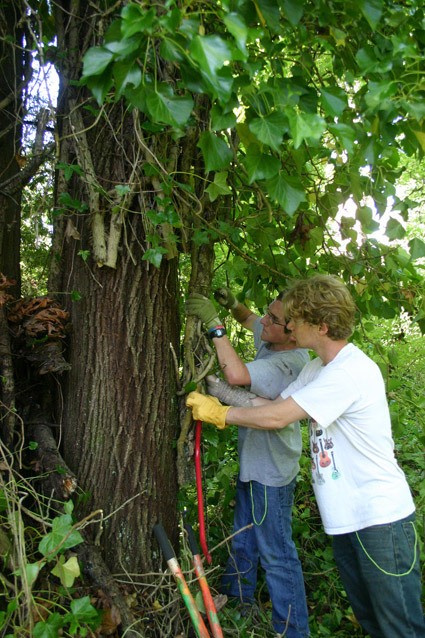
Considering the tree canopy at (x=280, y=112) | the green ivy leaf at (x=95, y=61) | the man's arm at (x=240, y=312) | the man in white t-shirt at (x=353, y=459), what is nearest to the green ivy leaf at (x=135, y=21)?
the tree canopy at (x=280, y=112)

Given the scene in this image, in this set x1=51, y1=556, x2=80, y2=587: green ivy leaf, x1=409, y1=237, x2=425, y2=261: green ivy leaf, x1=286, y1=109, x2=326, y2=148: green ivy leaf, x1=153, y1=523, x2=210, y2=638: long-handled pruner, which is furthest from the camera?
x1=409, y1=237, x2=425, y2=261: green ivy leaf

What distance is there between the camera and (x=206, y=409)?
90.0 inches

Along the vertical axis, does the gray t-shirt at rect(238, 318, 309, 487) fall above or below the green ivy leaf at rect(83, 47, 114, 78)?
below

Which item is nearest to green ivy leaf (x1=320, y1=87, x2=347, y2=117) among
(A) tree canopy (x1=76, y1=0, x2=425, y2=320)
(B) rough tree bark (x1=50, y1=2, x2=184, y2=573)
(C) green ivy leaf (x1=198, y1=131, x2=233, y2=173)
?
(A) tree canopy (x1=76, y1=0, x2=425, y2=320)

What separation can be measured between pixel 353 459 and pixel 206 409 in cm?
63

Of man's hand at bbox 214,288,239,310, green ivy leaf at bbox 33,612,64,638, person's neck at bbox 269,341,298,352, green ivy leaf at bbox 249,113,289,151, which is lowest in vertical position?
green ivy leaf at bbox 33,612,64,638

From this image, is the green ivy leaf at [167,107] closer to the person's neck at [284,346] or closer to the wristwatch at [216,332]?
the wristwatch at [216,332]

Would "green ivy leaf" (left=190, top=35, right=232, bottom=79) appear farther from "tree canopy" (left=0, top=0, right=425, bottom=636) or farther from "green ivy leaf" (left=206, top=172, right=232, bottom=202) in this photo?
"green ivy leaf" (left=206, top=172, right=232, bottom=202)

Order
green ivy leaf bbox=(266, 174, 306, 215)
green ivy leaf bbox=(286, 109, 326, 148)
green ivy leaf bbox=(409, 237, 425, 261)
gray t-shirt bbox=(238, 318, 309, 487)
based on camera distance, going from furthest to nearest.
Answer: gray t-shirt bbox=(238, 318, 309, 487)
green ivy leaf bbox=(409, 237, 425, 261)
green ivy leaf bbox=(266, 174, 306, 215)
green ivy leaf bbox=(286, 109, 326, 148)

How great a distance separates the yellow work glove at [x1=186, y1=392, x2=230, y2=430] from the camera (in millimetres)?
2283

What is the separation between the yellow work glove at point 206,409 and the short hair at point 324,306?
509mm

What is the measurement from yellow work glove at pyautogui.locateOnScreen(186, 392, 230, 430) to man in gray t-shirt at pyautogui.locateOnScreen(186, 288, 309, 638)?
218 millimetres

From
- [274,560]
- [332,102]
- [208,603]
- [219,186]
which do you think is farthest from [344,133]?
[274,560]

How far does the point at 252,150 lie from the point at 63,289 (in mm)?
1119
